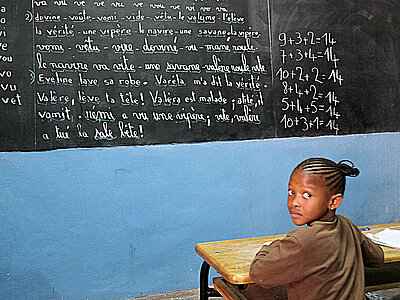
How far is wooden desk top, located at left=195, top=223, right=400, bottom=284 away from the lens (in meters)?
1.58

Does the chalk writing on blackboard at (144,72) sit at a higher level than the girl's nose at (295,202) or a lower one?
higher

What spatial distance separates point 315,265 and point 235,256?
0.48 metres

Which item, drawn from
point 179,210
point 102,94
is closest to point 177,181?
point 179,210

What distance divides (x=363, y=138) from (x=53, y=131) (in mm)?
2573

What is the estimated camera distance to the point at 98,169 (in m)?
3.05

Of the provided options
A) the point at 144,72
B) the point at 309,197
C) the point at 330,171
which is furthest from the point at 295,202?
the point at 144,72

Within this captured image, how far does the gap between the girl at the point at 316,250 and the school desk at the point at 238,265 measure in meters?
0.16

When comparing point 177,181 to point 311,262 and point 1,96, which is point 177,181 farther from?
point 311,262

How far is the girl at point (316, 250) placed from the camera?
4.56 feet

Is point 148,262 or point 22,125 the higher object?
point 22,125

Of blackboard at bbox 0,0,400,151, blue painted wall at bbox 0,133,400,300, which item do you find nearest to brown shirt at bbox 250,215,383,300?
blue painted wall at bbox 0,133,400,300

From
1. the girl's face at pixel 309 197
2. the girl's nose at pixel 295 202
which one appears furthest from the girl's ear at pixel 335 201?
the girl's nose at pixel 295 202

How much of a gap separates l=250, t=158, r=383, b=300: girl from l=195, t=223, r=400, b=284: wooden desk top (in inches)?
5.1

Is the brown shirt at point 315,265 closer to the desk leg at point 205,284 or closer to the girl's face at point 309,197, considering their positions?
the girl's face at point 309,197
